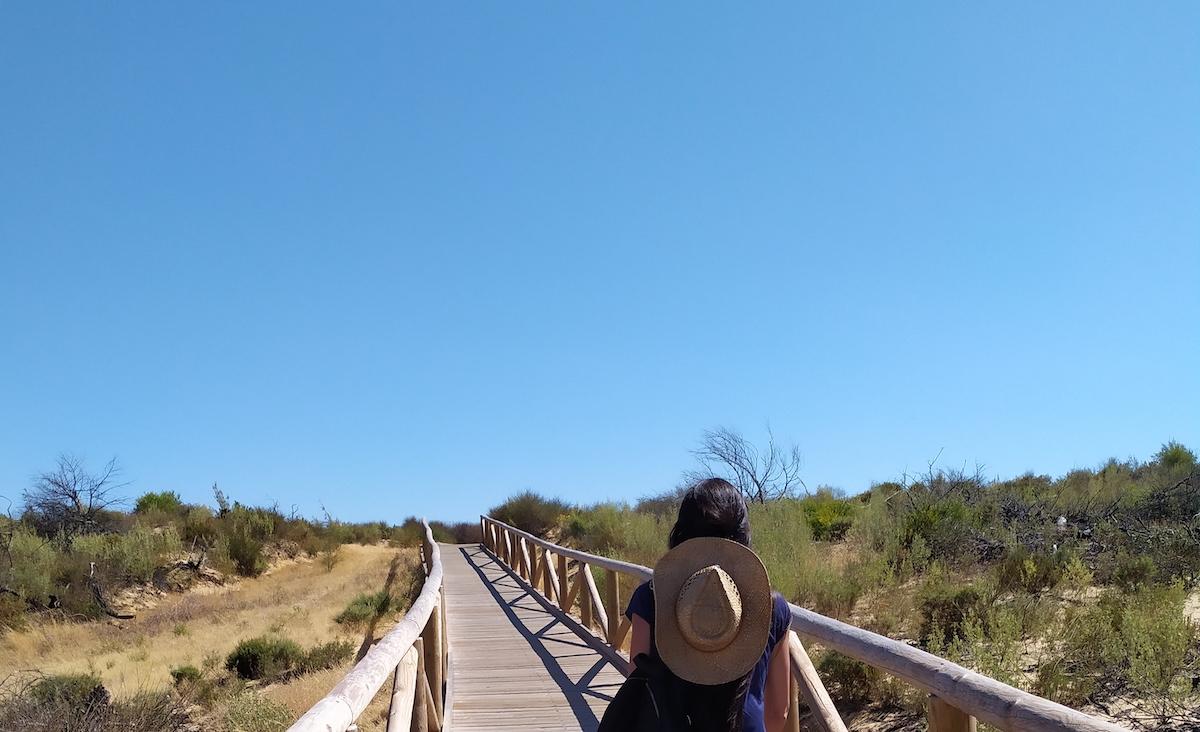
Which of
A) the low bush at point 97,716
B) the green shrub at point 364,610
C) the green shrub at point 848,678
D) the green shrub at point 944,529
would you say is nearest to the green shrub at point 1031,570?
the green shrub at point 944,529

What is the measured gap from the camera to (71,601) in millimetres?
19188

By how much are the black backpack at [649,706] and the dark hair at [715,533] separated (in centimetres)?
3

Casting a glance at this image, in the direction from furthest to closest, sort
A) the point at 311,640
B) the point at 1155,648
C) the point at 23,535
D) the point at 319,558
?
the point at 319,558
the point at 23,535
the point at 311,640
the point at 1155,648

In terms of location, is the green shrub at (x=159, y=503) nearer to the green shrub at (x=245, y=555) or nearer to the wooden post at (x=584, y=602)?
the green shrub at (x=245, y=555)

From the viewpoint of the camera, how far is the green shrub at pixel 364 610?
1728cm

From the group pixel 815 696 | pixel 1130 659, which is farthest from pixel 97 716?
pixel 1130 659


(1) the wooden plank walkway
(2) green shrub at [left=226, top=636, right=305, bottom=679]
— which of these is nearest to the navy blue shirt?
(1) the wooden plank walkway

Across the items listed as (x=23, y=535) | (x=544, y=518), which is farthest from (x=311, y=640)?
(x=544, y=518)

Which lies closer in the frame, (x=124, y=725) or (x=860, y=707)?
(x=860, y=707)

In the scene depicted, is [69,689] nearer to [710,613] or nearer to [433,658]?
[433,658]

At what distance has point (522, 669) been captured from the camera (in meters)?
8.17

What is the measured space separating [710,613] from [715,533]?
236mm

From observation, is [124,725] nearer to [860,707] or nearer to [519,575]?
[860,707]

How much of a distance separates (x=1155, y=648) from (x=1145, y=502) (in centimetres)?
646
